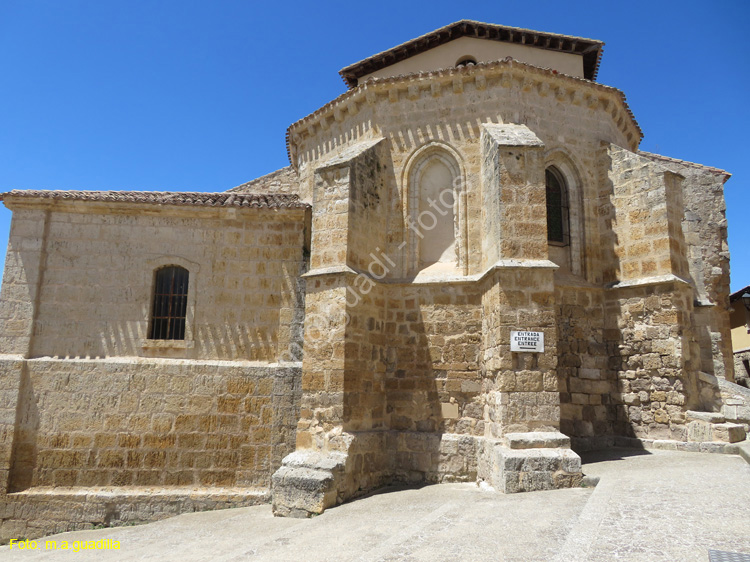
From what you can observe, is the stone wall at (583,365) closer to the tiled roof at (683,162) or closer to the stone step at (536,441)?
the stone step at (536,441)

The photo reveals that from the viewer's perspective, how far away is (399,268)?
9242 millimetres

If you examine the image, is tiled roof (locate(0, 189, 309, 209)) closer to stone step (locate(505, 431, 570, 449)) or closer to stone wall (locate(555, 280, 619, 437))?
stone wall (locate(555, 280, 619, 437))

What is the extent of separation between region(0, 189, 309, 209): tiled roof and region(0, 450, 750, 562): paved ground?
539 cm

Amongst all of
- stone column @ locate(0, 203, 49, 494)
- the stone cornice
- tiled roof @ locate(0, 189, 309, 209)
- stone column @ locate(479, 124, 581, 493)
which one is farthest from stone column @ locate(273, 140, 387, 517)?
stone column @ locate(0, 203, 49, 494)

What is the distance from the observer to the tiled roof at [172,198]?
987 centimetres

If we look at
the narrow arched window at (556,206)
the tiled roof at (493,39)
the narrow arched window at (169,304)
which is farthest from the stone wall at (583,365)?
the narrow arched window at (169,304)

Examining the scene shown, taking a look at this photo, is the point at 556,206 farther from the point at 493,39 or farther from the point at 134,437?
the point at 134,437

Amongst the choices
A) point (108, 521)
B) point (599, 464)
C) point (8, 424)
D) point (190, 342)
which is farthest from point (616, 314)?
point (8, 424)

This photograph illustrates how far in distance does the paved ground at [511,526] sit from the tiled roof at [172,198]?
539 centimetres

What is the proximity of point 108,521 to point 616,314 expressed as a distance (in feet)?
31.0

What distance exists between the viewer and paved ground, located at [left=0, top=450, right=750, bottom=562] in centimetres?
430

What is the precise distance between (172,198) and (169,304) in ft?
6.74

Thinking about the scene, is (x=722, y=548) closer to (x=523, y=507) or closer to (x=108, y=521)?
(x=523, y=507)

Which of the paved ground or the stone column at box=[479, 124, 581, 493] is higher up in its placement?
the stone column at box=[479, 124, 581, 493]
